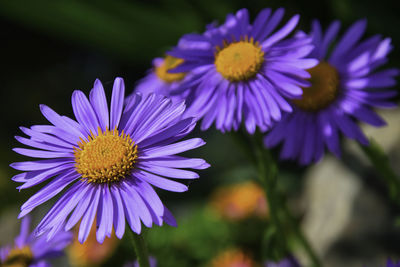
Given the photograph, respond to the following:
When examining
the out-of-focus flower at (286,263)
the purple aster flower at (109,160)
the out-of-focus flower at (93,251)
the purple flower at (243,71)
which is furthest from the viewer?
the out-of-focus flower at (93,251)

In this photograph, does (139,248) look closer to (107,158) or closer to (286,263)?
(107,158)

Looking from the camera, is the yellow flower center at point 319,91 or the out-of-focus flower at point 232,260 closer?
the yellow flower center at point 319,91

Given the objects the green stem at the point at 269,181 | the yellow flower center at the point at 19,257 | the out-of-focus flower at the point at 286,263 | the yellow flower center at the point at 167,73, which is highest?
the yellow flower center at the point at 167,73

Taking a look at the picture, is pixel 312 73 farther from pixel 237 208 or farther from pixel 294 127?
pixel 237 208

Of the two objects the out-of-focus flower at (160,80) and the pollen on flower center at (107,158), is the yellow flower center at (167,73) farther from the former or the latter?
the pollen on flower center at (107,158)

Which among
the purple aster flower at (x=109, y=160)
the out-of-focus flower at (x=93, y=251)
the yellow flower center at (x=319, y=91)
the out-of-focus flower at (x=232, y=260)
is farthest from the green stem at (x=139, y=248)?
the out-of-focus flower at (x=93, y=251)

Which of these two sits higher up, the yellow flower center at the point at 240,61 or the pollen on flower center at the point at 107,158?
the yellow flower center at the point at 240,61
